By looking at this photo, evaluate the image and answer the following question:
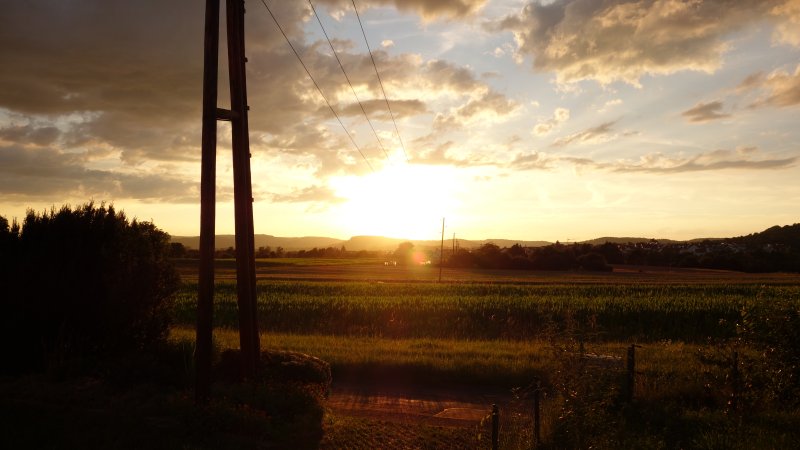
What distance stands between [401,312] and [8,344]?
20.2 meters

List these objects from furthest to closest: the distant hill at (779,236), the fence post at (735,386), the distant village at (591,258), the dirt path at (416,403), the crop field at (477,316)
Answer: the distant hill at (779,236) < the distant village at (591,258) < the crop field at (477,316) < the dirt path at (416,403) < the fence post at (735,386)

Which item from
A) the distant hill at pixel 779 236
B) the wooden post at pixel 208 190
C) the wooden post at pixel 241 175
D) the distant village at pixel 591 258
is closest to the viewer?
the wooden post at pixel 208 190

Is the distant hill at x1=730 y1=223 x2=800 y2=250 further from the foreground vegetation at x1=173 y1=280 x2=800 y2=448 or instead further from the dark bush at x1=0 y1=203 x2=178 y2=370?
the dark bush at x1=0 y1=203 x2=178 y2=370

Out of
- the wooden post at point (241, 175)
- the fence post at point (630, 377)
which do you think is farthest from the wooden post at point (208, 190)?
the fence post at point (630, 377)

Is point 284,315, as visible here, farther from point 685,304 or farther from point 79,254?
point 685,304

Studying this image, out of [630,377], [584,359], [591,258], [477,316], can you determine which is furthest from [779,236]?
[584,359]

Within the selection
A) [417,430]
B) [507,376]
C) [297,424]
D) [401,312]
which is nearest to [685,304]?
[401,312]

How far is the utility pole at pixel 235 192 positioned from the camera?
10227mm

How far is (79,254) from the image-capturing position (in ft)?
39.9

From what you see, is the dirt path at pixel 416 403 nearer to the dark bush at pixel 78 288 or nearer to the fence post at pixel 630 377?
the fence post at pixel 630 377

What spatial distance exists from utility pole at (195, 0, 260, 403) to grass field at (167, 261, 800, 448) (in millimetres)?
2403

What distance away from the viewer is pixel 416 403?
13.9 metres

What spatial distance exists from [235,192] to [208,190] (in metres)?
1.17

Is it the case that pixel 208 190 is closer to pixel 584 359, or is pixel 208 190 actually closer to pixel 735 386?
pixel 584 359
